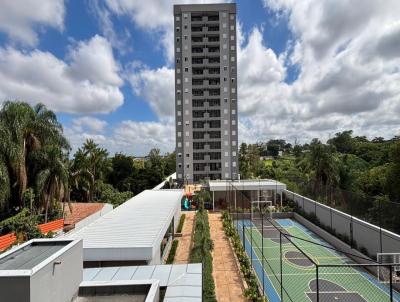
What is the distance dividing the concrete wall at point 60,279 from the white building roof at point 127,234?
15.8 feet

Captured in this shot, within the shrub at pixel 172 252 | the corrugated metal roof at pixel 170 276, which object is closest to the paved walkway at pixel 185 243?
the shrub at pixel 172 252

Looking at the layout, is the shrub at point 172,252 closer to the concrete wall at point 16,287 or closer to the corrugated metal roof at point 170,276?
the corrugated metal roof at point 170,276

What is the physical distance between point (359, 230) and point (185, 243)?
450 inches

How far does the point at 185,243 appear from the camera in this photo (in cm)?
2192

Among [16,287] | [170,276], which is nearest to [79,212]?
[170,276]

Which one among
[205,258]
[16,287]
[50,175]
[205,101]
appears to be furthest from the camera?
[205,101]

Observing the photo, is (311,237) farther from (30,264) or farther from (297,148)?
(297,148)

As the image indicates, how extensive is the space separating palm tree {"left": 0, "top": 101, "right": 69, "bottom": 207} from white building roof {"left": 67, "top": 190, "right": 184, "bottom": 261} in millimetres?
7494

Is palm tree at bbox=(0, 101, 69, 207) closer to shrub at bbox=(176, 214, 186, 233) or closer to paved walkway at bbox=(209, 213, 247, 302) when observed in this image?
shrub at bbox=(176, 214, 186, 233)

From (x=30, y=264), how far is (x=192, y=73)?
60017mm

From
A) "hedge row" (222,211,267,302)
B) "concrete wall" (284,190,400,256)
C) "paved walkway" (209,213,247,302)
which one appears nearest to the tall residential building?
"concrete wall" (284,190,400,256)

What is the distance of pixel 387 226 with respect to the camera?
1689cm

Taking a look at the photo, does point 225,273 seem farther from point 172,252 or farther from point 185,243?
point 185,243

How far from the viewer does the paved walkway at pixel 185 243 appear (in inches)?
724
